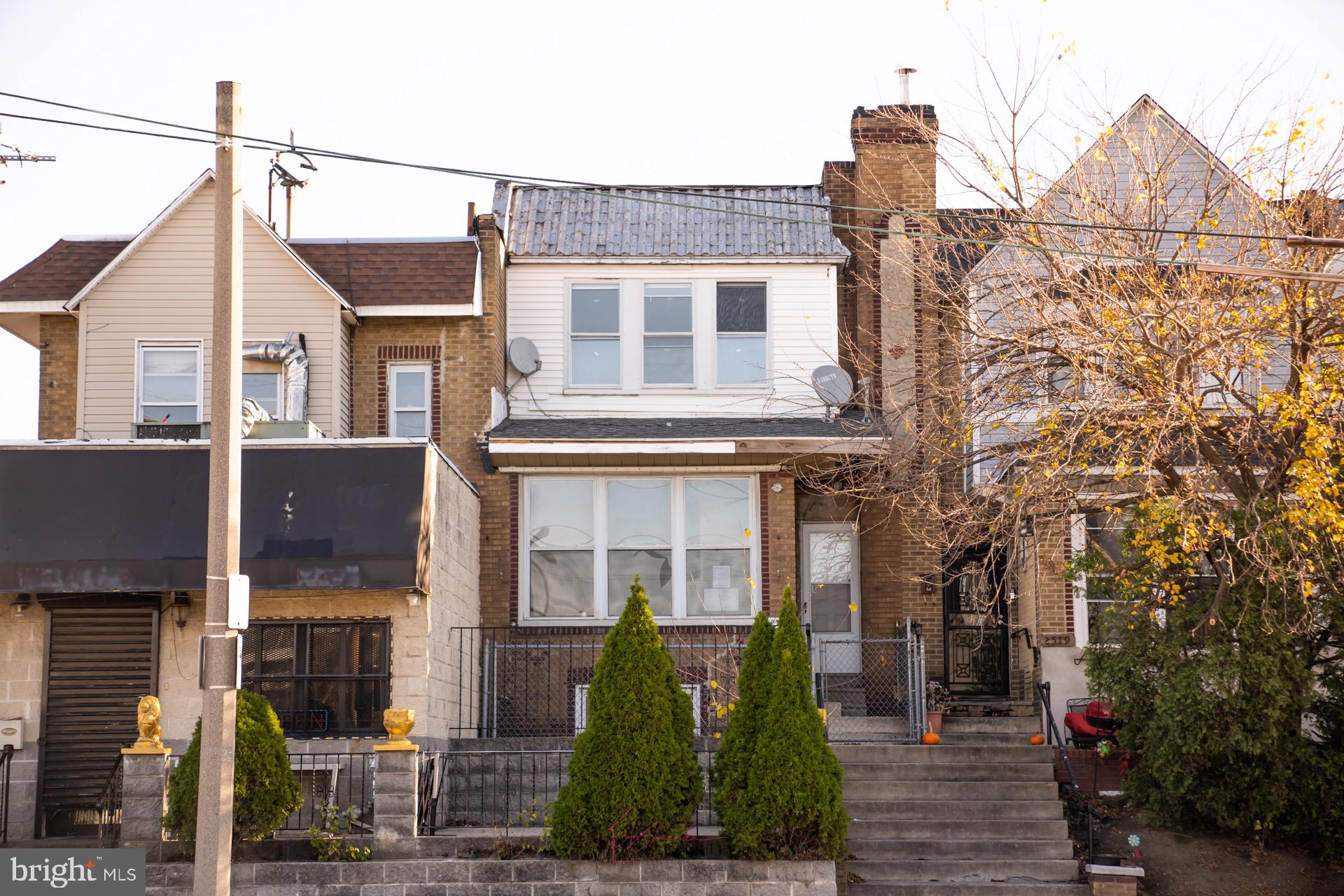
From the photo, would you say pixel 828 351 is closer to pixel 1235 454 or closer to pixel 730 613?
pixel 730 613

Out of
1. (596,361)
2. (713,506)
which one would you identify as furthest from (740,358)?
(713,506)

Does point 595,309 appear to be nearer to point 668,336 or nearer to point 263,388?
point 668,336

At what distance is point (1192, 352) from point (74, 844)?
11.3 metres

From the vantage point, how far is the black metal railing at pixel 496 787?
13477mm

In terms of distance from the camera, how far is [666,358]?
19062 mm

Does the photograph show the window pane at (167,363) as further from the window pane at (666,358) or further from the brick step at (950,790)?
the brick step at (950,790)

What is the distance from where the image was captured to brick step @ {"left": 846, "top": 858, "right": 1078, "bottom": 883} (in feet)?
43.5

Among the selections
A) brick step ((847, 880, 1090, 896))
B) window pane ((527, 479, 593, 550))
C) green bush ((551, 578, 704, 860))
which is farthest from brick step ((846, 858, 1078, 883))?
window pane ((527, 479, 593, 550))

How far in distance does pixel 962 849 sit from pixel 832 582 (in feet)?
20.9

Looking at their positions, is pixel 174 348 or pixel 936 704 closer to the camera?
pixel 936 704

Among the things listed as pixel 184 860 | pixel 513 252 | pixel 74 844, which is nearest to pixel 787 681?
pixel 184 860

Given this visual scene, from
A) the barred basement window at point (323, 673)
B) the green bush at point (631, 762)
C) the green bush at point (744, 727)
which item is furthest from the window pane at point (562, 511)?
the green bush at point (631, 762)

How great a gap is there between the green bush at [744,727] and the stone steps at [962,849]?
5.69 feet

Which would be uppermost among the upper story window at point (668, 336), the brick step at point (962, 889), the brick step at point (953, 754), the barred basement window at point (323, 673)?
the upper story window at point (668, 336)
